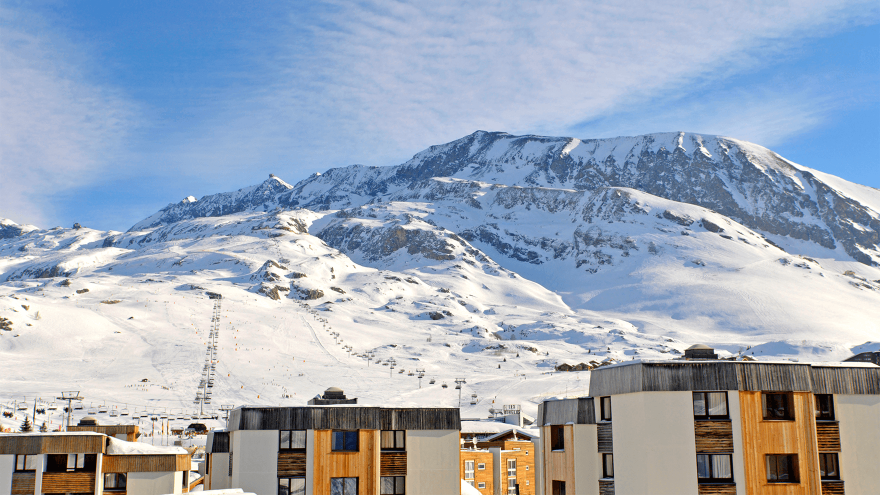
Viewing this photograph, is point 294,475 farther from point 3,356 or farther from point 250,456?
point 3,356

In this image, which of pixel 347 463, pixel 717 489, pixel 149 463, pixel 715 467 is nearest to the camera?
pixel 717 489

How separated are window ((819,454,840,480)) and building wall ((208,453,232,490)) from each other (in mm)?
29033

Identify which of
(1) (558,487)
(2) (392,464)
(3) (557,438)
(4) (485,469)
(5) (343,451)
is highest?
(3) (557,438)

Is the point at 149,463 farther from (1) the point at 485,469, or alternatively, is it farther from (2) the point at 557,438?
(1) the point at 485,469

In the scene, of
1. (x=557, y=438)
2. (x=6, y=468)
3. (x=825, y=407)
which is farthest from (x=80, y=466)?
(x=825, y=407)

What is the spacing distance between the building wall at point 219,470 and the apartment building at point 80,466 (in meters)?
5.20

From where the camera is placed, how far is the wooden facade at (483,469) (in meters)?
60.7

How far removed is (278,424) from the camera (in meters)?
35.4

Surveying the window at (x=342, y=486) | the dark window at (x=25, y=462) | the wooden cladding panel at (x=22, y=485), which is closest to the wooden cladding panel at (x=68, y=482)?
the wooden cladding panel at (x=22, y=485)

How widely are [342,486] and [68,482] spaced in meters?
12.8

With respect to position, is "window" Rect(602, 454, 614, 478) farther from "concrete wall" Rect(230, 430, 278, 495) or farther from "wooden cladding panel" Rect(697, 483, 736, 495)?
"concrete wall" Rect(230, 430, 278, 495)

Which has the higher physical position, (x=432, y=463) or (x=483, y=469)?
(x=432, y=463)

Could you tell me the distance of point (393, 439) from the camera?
1446 inches

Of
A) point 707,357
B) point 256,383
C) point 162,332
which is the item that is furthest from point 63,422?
point 707,357
